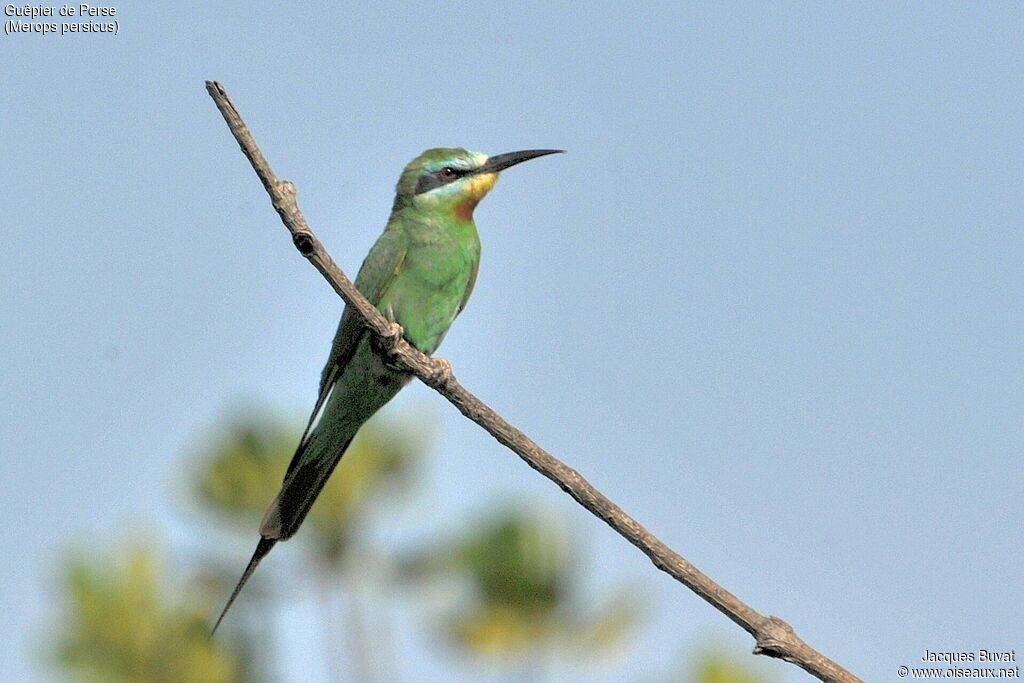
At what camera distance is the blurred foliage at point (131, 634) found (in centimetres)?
602

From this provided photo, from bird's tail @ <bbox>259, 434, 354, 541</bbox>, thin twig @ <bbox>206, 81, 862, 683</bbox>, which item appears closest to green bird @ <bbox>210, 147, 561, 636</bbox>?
bird's tail @ <bbox>259, 434, 354, 541</bbox>

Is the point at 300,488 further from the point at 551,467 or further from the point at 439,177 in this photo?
the point at 551,467

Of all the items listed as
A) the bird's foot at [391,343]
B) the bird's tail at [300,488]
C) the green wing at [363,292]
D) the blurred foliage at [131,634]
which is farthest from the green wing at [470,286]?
the blurred foliage at [131,634]

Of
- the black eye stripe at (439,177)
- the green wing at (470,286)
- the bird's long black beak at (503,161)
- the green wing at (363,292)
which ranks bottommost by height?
the green wing at (363,292)

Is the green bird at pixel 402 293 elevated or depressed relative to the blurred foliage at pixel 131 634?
elevated

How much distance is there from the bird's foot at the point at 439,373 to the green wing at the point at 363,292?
58 cm

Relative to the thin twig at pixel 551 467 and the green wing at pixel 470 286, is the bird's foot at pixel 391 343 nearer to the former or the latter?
the thin twig at pixel 551 467

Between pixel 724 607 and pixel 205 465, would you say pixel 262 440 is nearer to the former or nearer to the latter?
pixel 205 465

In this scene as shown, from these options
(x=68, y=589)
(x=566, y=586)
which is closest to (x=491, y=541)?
(x=566, y=586)

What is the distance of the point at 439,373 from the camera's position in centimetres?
291

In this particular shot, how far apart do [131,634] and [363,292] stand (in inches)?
112

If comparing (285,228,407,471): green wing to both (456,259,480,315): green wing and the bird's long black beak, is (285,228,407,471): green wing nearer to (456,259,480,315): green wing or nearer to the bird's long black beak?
(456,259,480,315): green wing

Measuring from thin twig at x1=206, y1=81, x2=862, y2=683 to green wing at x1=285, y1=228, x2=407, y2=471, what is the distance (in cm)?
89

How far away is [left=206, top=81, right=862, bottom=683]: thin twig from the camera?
1.90 meters
